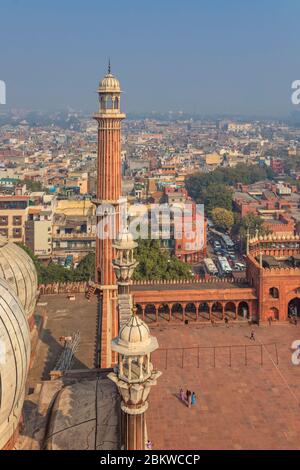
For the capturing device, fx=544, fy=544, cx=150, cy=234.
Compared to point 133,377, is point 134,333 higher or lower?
higher

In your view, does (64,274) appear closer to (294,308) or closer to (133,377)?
(294,308)

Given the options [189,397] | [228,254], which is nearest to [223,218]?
[228,254]

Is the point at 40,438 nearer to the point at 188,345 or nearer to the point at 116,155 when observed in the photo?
the point at 188,345

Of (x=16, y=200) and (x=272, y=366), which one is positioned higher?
(x=16, y=200)

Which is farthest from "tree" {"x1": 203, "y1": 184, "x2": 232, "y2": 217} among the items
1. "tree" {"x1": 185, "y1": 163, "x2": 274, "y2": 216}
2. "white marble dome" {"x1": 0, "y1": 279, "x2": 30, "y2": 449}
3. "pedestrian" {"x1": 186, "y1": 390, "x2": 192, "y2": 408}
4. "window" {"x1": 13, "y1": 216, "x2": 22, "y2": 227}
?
"white marble dome" {"x1": 0, "y1": 279, "x2": 30, "y2": 449}

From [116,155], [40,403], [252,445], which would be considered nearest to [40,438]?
[40,403]

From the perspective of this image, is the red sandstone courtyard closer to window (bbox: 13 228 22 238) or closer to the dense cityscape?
the dense cityscape

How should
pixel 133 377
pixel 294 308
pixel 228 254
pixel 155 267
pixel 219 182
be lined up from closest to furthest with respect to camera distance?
pixel 133 377, pixel 294 308, pixel 155 267, pixel 228 254, pixel 219 182
